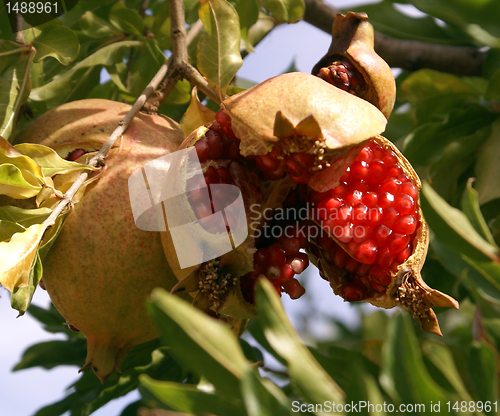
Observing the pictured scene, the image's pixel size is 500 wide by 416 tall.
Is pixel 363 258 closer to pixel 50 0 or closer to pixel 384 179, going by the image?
pixel 384 179

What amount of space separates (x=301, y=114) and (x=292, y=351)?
45cm

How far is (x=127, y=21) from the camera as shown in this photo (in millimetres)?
1579

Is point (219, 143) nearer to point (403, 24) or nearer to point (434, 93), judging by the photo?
point (434, 93)

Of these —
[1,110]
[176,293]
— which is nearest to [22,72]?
Answer: [1,110]

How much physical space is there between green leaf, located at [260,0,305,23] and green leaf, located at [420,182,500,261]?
98 centimetres

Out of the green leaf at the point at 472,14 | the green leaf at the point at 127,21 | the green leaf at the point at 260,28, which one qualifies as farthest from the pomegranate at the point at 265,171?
the green leaf at the point at 260,28

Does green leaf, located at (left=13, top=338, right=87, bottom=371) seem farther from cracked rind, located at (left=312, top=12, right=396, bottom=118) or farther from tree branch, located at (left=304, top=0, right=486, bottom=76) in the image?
tree branch, located at (left=304, top=0, right=486, bottom=76)

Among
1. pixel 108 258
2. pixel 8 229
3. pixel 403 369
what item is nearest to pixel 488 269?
pixel 403 369

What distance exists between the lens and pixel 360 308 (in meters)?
1.89

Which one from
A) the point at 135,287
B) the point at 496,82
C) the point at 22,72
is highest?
the point at 496,82

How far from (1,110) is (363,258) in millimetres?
928

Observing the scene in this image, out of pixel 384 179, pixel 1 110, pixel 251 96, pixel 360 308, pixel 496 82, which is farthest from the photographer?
pixel 360 308

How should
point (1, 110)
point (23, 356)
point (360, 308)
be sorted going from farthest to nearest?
point (360, 308) → point (23, 356) → point (1, 110)

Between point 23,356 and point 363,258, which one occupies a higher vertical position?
point 363,258
